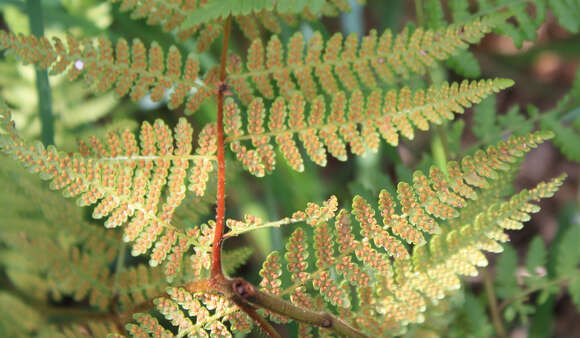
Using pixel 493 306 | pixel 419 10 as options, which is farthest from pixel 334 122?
pixel 493 306

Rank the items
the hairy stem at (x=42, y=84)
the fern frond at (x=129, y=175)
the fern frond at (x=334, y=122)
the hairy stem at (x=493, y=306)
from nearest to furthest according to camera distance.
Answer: the fern frond at (x=129, y=175), the fern frond at (x=334, y=122), the hairy stem at (x=42, y=84), the hairy stem at (x=493, y=306)

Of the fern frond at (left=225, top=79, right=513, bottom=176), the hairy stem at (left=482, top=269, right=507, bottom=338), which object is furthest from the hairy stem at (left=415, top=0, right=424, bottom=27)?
the hairy stem at (left=482, top=269, right=507, bottom=338)

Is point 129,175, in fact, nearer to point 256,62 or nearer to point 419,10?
point 256,62

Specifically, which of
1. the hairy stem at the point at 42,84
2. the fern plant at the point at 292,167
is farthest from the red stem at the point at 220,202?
the hairy stem at the point at 42,84

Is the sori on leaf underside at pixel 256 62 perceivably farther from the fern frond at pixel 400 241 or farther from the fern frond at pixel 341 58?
the fern frond at pixel 400 241

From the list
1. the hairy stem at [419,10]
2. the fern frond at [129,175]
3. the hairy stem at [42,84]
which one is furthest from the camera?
the hairy stem at [419,10]

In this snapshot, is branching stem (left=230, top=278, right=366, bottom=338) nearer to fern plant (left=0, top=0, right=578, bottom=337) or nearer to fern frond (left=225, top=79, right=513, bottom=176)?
fern plant (left=0, top=0, right=578, bottom=337)

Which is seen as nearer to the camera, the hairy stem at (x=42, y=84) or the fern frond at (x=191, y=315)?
the fern frond at (x=191, y=315)
